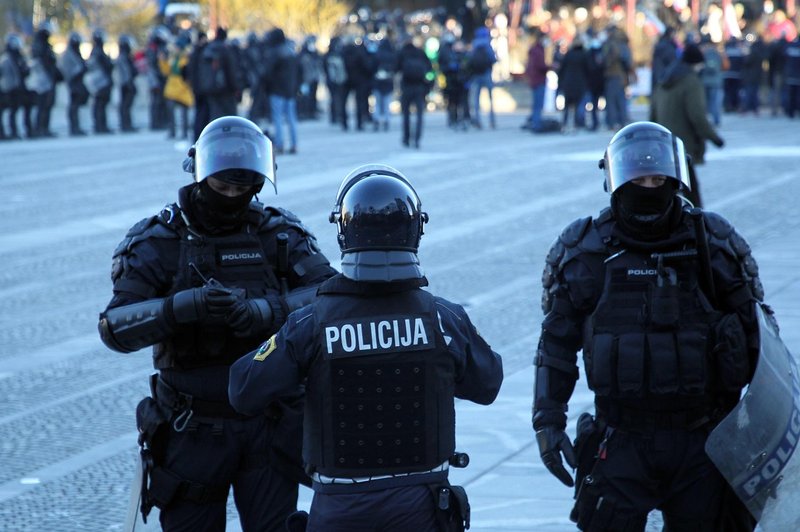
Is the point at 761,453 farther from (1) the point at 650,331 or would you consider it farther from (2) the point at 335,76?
(2) the point at 335,76

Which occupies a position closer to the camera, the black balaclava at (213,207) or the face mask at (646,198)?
the face mask at (646,198)

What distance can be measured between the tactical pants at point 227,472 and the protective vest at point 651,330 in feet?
3.16

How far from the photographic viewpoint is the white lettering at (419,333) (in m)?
3.63

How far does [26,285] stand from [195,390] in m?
6.98

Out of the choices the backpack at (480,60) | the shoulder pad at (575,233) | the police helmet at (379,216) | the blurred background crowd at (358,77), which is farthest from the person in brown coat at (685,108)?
the backpack at (480,60)

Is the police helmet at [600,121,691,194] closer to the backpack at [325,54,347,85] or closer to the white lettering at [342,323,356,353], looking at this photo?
the white lettering at [342,323,356,353]

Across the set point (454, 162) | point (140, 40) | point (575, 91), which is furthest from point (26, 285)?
point (140, 40)

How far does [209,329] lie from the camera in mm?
4398

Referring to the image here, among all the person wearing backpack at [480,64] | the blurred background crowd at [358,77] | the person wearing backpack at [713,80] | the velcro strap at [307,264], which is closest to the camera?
the velcro strap at [307,264]

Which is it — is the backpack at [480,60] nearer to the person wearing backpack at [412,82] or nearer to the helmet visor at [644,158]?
the person wearing backpack at [412,82]

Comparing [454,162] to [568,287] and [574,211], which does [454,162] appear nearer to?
[574,211]

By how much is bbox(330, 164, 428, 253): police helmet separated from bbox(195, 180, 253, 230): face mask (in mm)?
837

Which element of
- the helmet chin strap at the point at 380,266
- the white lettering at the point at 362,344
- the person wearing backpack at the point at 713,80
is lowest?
the person wearing backpack at the point at 713,80

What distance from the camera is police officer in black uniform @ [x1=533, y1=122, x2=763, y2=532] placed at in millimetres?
4246
